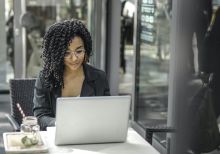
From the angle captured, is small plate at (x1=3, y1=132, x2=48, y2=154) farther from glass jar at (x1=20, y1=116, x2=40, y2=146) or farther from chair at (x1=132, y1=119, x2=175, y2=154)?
chair at (x1=132, y1=119, x2=175, y2=154)

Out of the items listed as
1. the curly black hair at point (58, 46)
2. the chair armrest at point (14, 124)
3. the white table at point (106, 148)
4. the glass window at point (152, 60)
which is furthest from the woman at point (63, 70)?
the glass window at point (152, 60)

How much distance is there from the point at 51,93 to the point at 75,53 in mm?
293

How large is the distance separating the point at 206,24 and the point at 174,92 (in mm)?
594

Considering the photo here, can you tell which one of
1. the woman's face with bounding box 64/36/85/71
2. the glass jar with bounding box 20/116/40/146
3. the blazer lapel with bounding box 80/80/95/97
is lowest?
the glass jar with bounding box 20/116/40/146

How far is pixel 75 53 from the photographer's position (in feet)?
8.62

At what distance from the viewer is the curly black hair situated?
266cm

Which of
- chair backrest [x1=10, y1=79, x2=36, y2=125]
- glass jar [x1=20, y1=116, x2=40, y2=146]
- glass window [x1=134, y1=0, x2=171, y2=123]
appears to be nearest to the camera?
glass jar [x1=20, y1=116, x2=40, y2=146]

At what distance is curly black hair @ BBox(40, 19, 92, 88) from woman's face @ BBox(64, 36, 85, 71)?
2 cm

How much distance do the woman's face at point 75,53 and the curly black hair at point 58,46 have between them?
20mm

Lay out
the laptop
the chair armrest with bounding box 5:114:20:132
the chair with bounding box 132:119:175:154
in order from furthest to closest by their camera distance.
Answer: the chair armrest with bounding box 5:114:20:132, the chair with bounding box 132:119:175:154, the laptop

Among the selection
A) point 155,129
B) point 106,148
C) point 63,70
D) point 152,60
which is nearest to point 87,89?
point 63,70

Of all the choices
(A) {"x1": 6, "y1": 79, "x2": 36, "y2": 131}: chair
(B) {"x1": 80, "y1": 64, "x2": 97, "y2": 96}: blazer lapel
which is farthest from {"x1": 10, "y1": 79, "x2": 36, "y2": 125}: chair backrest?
(B) {"x1": 80, "y1": 64, "x2": 97, "y2": 96}: blazer lapel

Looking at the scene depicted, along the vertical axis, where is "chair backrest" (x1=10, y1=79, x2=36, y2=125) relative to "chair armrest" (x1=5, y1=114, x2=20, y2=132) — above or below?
above

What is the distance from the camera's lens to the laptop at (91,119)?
2150 mm
